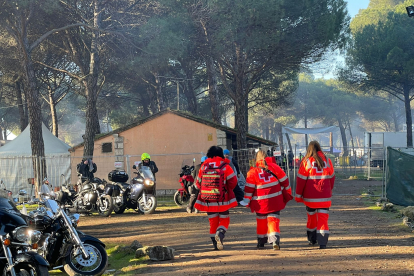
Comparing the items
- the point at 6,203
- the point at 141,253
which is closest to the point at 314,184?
the point at 141,253

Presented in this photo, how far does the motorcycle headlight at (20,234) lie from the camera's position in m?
5.53

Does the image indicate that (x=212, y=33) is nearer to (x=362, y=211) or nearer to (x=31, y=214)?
(x=362, y=211)

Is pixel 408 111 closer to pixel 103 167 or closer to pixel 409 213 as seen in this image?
pixel 103 167

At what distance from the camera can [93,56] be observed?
65.6ft

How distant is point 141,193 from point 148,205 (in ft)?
1.25

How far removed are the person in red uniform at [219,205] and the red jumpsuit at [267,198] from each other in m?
0.31

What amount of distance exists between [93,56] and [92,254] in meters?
14.6

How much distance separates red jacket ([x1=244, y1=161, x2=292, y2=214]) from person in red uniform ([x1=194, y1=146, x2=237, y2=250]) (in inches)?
12.1

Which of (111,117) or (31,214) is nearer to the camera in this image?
(31,214)

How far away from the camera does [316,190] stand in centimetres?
757

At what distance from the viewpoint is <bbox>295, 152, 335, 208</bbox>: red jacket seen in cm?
754

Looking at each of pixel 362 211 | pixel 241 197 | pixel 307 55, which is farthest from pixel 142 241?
pixel 307 55

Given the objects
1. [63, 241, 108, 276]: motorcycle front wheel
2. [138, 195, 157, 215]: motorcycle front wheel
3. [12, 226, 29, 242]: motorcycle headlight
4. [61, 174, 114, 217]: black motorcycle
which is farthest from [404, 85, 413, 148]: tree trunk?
[12, 226, 29, 242]: motorcycle headlight

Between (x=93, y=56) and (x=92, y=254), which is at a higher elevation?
(x=93, y=56)
